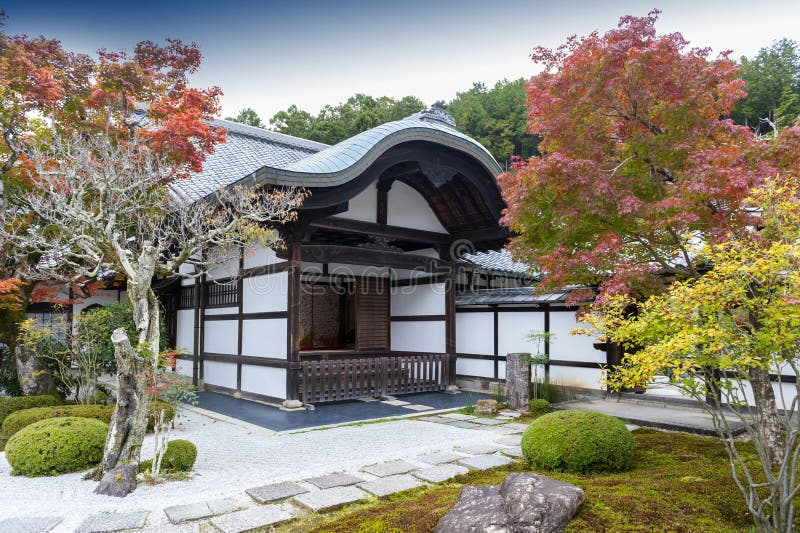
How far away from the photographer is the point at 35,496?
4684mm

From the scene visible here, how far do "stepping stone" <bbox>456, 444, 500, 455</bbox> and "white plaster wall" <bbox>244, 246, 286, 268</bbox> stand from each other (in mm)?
4956

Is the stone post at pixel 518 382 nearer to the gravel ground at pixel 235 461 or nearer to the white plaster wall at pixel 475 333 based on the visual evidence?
the gravel ground at pixel 235 461

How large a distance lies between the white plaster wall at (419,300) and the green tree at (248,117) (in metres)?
21.6

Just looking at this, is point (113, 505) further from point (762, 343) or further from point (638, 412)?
point (638, 412)

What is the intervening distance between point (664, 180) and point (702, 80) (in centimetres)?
113

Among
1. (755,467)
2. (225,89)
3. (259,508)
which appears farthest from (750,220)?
(225,89)

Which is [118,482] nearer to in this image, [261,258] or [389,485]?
[389,485]

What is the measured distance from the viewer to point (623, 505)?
3.92 metres

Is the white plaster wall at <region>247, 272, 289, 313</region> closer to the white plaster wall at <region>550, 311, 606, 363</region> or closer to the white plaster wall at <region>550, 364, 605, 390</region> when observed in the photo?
the white plaster wall at <region>550, 311, 606, 363</region>

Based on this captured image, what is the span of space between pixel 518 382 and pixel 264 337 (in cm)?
484

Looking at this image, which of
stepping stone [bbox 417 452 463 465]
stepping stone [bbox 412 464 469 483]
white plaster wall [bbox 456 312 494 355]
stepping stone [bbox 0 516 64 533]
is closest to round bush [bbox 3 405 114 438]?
stepping stone [bbox 0 516 64 533]

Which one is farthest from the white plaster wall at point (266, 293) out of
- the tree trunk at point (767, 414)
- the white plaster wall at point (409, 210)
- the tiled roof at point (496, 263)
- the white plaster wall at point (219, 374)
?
the tree trunk at point (767, 414)

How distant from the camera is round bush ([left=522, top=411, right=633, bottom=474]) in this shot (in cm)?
508

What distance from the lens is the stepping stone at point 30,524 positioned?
388 cm
